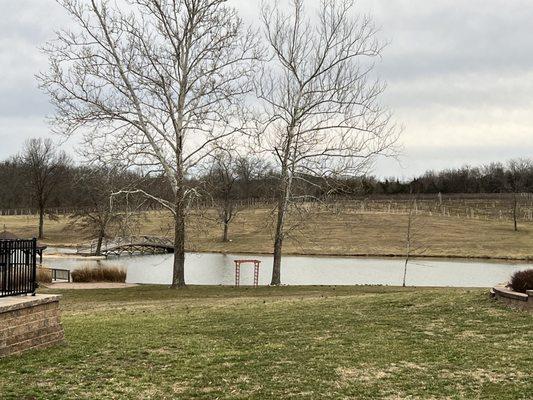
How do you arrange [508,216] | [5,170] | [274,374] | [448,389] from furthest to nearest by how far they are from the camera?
[5,170] → [508,216] → [274,374] → [448,389]

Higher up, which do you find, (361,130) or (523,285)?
(361,130)

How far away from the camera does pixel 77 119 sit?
19.8 metres

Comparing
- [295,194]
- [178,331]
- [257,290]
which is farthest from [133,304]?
[295,194]

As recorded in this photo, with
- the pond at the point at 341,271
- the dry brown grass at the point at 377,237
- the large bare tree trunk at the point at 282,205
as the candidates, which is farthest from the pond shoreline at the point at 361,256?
the large bare tree trunk at the point at 282,205

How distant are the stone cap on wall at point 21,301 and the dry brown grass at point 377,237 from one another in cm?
3525

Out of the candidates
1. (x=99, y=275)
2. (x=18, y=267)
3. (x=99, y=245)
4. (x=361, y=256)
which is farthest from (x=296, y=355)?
(x=99, y=245)

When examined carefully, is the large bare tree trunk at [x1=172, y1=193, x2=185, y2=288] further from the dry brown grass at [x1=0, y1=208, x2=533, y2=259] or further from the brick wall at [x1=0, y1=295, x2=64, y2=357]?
the dry brown grass at [x1=0, y1=208, x2=533, y2=259]

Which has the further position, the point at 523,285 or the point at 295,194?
the point at 295,194

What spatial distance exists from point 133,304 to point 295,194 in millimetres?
9601

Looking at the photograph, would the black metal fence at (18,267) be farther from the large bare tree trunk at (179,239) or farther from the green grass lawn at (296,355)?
the large bare tree trunk at (179,239)

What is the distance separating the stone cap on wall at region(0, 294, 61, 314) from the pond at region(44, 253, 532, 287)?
841 inches

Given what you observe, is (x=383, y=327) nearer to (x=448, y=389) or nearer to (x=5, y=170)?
(x=448, y=389)

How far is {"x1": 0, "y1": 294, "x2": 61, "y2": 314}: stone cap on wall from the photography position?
295 inches

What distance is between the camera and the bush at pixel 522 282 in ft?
37.6
